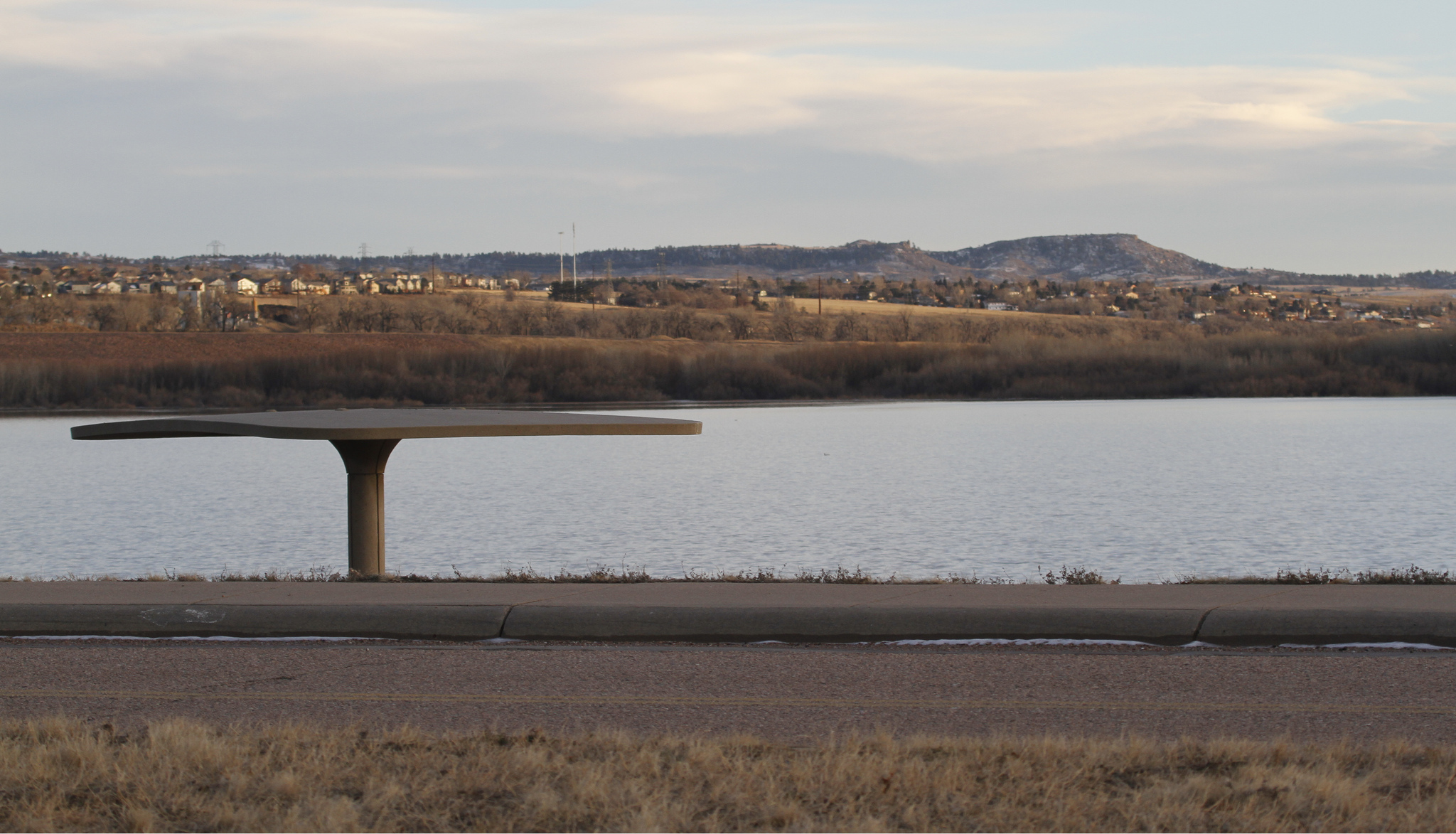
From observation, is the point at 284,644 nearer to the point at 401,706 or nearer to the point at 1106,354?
the point at 401,706

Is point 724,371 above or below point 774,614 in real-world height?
below

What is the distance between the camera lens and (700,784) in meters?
5.46

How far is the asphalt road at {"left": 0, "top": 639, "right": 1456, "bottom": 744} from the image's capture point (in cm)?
682

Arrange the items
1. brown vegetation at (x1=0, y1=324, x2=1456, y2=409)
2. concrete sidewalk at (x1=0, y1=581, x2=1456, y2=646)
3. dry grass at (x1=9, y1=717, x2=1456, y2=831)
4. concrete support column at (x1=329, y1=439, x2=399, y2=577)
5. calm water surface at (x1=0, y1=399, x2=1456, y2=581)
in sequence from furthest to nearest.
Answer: brown vegetation at (x1=0, y1=324, x2=1456, y2=409), calm water surface at (x1=0, y1=399, x2=1456, y2=581), concrete support column at (x1=329, y1=439, x2=399, y2=577), concrete sidewalk at (x1=0, y1=581, x2=1456, y2=646), dry grass at (x1=9, y1=717, x2=1456, y2=831)

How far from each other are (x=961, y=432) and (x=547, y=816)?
61.6 m

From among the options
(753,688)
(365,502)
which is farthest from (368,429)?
(753,688)

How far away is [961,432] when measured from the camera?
65750 mm

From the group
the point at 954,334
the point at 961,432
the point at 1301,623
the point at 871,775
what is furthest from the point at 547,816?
the point at 954,334

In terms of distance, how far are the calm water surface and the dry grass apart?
1442 cm

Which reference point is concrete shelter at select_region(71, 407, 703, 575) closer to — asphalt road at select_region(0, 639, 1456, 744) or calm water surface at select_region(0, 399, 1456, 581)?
asphalt road at select_region(0, 639, 1456, 744)

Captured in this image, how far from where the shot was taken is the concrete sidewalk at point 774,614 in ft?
29.1

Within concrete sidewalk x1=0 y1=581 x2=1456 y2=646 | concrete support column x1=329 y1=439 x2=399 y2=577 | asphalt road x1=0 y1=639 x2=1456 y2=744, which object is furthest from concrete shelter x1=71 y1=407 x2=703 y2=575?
asphalt road x1=0 y1=639 x2=1456 y2=744

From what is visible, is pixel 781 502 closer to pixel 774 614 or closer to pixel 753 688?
pixel 774 614

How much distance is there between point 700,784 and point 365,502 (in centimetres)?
810
